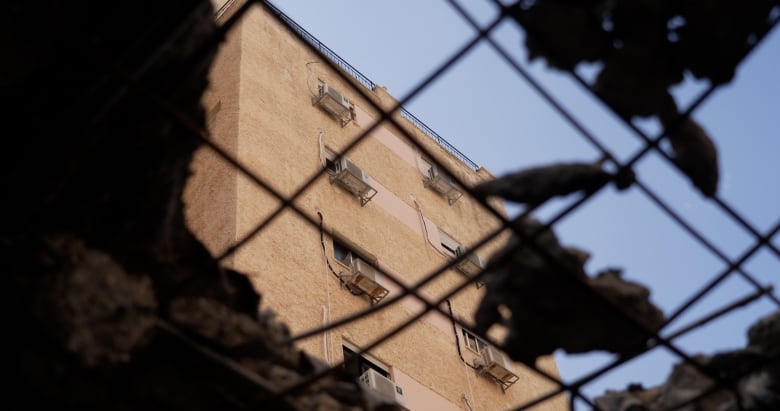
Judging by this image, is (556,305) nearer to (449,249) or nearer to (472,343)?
(472,343)

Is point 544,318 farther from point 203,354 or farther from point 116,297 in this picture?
point 116,297

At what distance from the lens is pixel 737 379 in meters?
4.45

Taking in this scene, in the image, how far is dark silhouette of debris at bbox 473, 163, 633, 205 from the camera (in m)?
3.76

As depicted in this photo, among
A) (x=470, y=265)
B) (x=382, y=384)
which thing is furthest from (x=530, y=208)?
(x=470, y=265)

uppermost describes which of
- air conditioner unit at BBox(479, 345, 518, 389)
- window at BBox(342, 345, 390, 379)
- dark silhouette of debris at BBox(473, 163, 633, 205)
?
air conditioner unit at BBox(479, 345, 518, 389)

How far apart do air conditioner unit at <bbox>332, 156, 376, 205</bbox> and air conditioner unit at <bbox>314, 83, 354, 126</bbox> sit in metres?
1.77

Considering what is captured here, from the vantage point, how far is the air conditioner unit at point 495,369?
1551 cm

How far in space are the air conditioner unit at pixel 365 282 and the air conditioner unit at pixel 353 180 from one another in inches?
74.9

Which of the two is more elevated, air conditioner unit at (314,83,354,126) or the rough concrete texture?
Result: air conditioner unit at (314,83,354,126)

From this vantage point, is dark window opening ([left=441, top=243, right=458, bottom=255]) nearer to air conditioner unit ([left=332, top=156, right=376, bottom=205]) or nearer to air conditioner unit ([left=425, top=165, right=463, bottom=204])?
air conditioner unit ([left=425, top=165, right=463, bottom=204])

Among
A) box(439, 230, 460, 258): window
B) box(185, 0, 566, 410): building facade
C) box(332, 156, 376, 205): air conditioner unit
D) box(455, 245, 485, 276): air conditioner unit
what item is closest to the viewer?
box(185, 0, 566, 410): building facade

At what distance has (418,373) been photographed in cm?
1367

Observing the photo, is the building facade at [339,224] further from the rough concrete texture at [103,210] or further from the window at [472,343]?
the rough concrete texture at [103,210]

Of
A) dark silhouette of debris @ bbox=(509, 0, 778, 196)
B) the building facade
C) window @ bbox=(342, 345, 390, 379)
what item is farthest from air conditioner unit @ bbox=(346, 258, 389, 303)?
dark silhouette of debris @ bbox=(509, 0, 778, 196)
